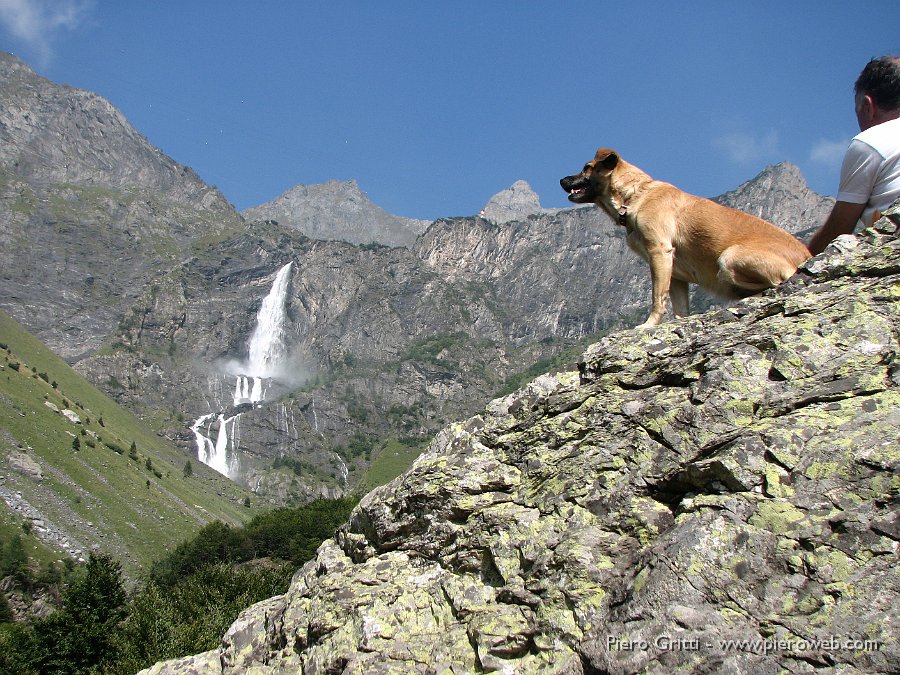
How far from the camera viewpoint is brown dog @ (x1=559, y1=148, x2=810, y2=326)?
9070 mm

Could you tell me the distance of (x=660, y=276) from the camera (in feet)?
33.3

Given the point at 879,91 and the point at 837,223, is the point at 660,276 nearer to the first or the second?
the point at 837,223

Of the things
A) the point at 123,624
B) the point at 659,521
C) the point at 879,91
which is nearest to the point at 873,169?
the point at 879,91

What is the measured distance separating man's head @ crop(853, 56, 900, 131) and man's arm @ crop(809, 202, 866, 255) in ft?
3.46

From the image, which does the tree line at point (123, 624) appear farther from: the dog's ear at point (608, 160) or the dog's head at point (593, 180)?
the dog's ear at point (608, 160)

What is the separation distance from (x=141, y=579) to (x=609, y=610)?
129770 mm

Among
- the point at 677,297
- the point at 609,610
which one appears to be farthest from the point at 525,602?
the point at 677,297

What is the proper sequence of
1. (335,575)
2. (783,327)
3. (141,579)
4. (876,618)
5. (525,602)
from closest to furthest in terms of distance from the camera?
1. (876,618)
2. (525,602)
3. (783,327)
4. (335,575)
5. (141,579)

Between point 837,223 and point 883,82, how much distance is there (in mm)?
1831

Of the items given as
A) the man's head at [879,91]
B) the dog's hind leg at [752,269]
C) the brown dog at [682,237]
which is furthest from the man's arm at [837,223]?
the man's head at [879,91]

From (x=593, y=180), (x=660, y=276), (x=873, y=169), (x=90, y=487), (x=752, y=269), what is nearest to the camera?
(x=873, y=169)

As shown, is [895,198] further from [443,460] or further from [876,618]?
[443,460]

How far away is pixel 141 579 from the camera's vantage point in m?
114

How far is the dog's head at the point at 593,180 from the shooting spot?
36.5 ft
